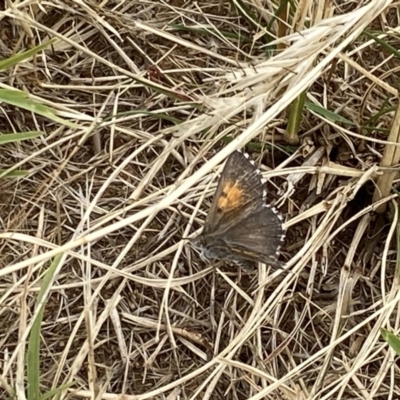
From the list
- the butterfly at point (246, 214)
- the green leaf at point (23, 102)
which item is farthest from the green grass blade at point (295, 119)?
the green leaf at point (23, 102)

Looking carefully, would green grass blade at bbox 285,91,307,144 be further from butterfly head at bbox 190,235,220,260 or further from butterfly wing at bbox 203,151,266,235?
butterfly head at bbox 190,235,220,260

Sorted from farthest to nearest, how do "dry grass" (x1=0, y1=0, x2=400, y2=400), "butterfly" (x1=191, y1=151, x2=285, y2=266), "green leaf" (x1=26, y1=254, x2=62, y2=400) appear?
"dry grass" (x1=0, y1=0, x2=400, y2=400) → "butterfly" (x1=191, y1=151, x2=285, y2=266) → "green leaf" (x1=26, y1=254, x2=62, y2=400)

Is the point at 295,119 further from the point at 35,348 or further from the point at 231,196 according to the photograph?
the point at 35,348

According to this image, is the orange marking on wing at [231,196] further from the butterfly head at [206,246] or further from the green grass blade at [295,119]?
the green grass blade at [295,119]

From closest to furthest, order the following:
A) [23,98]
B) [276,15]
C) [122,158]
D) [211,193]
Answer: [23,98] < [276,15] < [211,193] < [122,158]

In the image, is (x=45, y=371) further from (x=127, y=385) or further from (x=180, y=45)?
(x=180, y=45)

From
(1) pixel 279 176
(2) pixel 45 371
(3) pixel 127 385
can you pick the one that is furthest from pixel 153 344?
(1) pixel 279 176

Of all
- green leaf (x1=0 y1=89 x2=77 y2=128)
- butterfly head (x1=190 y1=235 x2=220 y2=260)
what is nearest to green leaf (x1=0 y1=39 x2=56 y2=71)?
green leaf (x1=0 y1=89 x2=77 y2=128)
